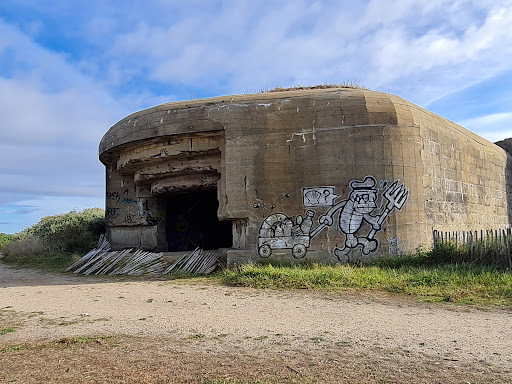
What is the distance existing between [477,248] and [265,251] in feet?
12.4

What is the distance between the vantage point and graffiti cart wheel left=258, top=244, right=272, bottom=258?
8.73 metres

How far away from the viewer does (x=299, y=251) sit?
8641 millimetres

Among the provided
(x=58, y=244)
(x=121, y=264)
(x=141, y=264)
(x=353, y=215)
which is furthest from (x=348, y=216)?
(x=58, y=244)

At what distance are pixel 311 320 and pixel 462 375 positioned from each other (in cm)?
202

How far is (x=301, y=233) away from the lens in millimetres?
8648

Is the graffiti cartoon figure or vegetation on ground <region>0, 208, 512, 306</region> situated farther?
the graffiti cartoon figure

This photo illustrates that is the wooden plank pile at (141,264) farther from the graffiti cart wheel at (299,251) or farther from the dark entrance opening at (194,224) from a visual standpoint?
the dark entrance opening at (194,224)

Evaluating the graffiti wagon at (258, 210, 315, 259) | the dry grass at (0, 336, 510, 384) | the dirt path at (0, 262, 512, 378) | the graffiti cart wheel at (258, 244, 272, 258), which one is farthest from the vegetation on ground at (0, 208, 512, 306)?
the dry grass at (0, 336, 510, 384)

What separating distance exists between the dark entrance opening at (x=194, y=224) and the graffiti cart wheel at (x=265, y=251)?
432cm

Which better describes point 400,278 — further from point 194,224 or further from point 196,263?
point 194,224

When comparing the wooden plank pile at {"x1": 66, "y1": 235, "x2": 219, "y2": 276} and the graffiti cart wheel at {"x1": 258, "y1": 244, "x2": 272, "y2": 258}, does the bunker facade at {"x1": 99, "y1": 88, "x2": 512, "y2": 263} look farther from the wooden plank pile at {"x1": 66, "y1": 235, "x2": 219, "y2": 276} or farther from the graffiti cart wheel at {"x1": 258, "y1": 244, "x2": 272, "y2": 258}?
the wooden plank pile at {"x1": 66, "y1": 235, "x2": 219, "y2": 276}

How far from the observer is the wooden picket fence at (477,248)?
7.70 meters

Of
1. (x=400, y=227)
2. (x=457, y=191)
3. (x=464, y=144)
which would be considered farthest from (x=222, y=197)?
(x=464, y=144)

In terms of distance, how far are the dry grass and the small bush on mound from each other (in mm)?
7725
